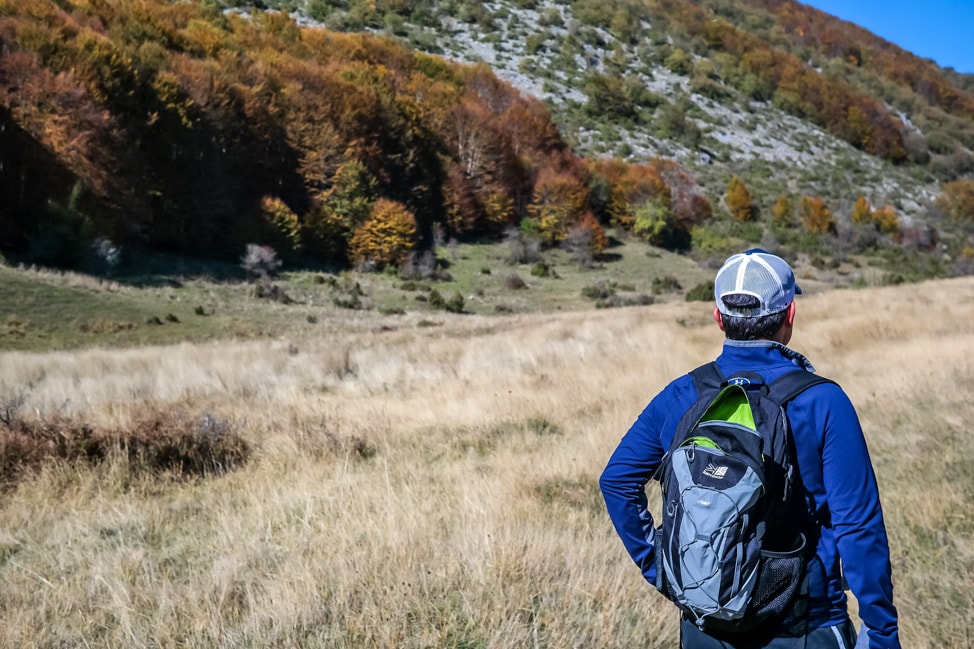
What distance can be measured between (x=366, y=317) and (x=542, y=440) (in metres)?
23.8

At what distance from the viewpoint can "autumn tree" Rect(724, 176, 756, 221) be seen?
65.8 meters

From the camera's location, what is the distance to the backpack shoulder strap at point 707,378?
1.95 meters

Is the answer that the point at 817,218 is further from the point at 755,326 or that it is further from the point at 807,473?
the point at 807,473

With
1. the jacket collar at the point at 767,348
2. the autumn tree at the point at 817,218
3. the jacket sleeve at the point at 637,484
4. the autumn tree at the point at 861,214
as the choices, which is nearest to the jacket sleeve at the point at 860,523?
the jacket collar at the point at 767,348

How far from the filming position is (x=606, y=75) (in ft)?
296

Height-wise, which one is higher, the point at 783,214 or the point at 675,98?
the point at 675,98

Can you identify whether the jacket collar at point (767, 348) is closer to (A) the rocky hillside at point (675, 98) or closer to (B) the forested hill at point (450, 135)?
(B) the forested hill at point (450, 135)

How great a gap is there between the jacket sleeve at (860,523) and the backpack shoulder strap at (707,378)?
0.26 metres

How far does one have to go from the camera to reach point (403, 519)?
436cm

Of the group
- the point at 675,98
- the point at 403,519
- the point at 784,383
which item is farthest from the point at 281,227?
the point at 675,98

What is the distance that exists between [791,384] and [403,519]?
3.01 meters

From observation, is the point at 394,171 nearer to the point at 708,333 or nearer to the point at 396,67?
the point at 396,67

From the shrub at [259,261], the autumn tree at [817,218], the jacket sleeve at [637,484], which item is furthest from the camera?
the autumn tree at [817,218]

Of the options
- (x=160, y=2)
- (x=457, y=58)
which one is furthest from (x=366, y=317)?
(x=457, y=58)
